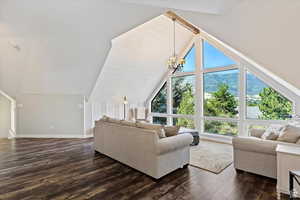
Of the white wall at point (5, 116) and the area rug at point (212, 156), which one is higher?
the white wall at point (5, 116)

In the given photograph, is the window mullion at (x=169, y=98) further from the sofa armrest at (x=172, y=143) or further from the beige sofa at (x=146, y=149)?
the sofa armrest at (x=172, y=143)

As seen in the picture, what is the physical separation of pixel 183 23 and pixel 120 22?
2.32 metres

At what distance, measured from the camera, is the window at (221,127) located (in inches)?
225

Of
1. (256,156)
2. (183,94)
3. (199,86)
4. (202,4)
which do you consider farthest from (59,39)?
(256,156)

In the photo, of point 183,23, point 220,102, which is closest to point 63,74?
point 183,23

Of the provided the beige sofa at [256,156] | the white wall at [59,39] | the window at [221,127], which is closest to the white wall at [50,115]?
the white wall at [59,39]

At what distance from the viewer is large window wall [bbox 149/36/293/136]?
5073 mm

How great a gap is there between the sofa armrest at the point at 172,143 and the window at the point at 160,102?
4587mm

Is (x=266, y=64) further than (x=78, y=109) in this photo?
No

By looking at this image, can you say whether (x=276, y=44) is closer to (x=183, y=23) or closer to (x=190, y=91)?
(x=183, y=23)

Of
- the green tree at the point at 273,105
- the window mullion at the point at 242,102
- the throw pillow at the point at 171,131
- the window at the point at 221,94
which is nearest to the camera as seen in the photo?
the throw pillow at the point at 171,131

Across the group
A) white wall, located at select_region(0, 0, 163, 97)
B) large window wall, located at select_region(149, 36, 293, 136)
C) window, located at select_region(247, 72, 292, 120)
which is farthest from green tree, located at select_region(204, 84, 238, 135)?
white wall, located at select_region(0, 0, 163, 97)

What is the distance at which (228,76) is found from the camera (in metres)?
5.88

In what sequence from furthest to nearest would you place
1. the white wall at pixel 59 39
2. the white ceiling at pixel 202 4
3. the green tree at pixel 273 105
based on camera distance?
the green tree at pixel 273 105 → the white wall at pixel 59 39 → the white ceiling at pixel 202 4
